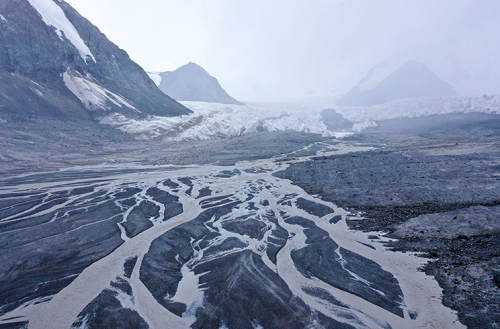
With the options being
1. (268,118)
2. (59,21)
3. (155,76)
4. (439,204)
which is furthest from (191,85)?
(439,204)

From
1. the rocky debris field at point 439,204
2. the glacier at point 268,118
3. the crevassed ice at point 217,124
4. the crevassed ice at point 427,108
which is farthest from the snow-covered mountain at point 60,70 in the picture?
the crevassed ice at point 427,108

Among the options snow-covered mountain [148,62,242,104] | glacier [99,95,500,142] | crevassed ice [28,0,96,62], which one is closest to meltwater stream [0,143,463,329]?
glacier [99,95,500,142]

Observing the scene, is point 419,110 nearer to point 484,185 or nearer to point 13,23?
point 484,185

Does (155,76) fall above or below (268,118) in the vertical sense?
above

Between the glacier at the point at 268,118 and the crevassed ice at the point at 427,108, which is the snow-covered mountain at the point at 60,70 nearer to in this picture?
the glacier at the point at 268,118

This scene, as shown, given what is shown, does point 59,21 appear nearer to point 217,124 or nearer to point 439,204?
point 217,124

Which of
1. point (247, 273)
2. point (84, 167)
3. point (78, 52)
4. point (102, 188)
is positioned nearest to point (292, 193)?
point (247, 273)
